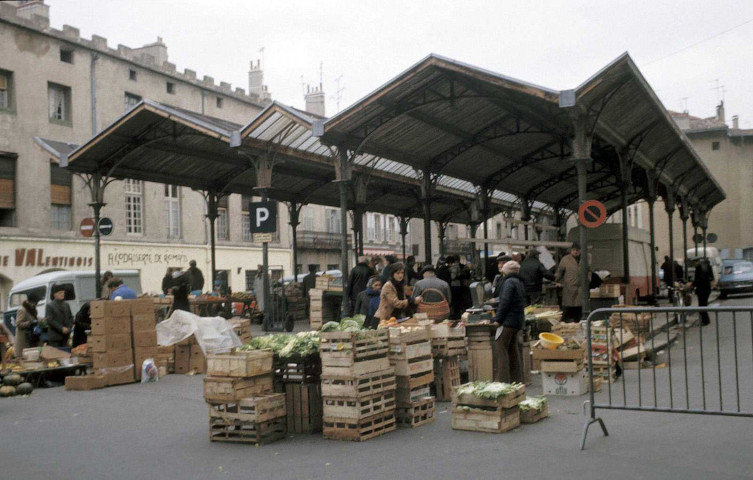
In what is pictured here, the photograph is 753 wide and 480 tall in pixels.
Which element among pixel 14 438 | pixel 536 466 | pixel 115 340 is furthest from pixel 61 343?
pixel 536 466

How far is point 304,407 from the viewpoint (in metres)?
8.28

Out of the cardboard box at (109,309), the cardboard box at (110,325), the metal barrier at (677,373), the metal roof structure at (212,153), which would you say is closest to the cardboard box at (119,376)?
the cardboard box at (110,325)

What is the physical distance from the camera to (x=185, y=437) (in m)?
8.29

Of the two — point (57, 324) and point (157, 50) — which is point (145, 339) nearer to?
point (57, 324)

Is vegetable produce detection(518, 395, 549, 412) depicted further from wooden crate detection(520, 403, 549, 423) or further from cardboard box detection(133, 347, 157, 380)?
cardboard box detection(133, 347, 157, 380)

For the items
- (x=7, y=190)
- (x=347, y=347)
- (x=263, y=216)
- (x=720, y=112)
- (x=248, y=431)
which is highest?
(x=720, y=112)

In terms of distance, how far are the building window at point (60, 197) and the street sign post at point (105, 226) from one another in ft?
47.6

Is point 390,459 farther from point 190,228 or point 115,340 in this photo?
point 190,228

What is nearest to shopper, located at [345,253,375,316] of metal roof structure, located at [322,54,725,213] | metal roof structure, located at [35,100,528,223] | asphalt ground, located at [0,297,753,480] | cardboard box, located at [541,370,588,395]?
metal roof structure, located at [322,54,725,213]

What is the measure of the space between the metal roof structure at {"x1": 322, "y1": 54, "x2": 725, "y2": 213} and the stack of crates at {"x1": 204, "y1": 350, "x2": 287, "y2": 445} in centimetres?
840

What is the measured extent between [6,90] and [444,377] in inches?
1095

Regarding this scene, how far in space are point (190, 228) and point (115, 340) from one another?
28.1 m

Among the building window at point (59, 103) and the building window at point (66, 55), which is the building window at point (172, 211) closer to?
the building window at point (59, 103)

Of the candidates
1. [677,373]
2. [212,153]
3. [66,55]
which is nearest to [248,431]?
[677,373]
